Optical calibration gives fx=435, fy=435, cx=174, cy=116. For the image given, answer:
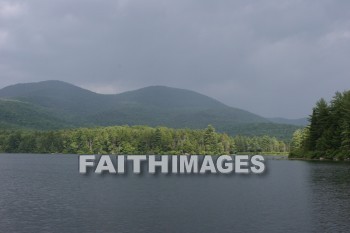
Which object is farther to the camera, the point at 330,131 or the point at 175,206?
the point at 330,131

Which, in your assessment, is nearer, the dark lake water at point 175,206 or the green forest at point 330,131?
the dark lake water at point 175,206

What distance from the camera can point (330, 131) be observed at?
484 ft

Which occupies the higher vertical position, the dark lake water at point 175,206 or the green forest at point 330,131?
the green forest at point 330,131

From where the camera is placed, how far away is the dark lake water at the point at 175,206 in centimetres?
3862

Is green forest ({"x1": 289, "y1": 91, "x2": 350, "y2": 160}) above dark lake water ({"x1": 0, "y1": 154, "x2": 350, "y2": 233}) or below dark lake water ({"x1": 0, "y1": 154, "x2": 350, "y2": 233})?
above

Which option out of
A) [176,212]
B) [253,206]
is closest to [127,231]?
[176,212]

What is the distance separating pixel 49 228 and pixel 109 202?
49.7ft

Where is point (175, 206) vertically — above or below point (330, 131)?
below

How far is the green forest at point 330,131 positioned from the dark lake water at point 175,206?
69552 millimetres

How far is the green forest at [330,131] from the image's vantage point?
140m

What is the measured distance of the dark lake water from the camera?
38625 mm

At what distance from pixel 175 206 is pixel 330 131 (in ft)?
365

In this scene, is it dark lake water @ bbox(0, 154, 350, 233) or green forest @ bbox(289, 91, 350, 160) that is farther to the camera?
green forest @ bbox(289, 91, 350, 160)

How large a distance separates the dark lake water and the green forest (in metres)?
69.6
